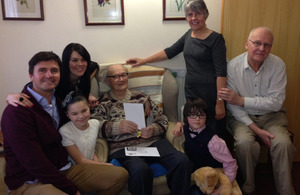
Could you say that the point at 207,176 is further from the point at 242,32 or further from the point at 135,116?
the point at 242,32

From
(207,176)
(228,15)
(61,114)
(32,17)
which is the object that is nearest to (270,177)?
(207,176)

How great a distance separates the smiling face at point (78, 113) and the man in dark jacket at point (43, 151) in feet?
0.29

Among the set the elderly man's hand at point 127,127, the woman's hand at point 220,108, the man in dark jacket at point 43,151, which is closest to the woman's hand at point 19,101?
the man in dark jacket at point 43,151

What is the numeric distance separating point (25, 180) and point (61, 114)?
484mm

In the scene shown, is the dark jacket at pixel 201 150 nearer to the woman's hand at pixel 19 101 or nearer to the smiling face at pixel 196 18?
the smiling face at pixel 196 18

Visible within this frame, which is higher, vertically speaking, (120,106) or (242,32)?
(242,32)

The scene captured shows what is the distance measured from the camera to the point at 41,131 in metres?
1.56

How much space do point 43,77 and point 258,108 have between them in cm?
170

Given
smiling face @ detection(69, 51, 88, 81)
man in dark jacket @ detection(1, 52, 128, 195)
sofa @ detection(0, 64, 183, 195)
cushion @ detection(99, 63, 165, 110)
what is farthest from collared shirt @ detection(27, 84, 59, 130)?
cushion @ detection(99, 63, 165, 110)

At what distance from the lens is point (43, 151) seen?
1.55 metres

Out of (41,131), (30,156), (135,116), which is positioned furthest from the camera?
(135,116)

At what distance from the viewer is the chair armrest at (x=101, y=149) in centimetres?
193

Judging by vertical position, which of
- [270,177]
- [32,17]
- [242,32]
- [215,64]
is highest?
[32,17]

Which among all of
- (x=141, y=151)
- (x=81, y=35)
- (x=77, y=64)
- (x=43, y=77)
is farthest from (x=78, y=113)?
(x=81, y=35)
